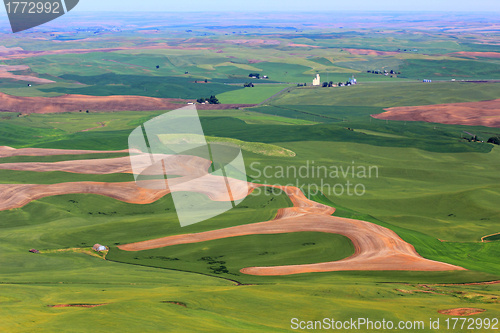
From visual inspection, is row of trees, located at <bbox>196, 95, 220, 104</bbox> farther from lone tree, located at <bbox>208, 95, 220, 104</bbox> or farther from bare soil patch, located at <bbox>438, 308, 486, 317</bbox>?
bare soil patch, located at <bbox>438, 308, 486, 317</bbox>

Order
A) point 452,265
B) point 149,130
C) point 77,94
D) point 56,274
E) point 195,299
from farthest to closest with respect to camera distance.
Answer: point 77,94, point 149,130, point 452,265, point 56,274, point 195,299

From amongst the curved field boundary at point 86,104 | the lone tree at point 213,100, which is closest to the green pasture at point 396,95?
the lone tree at point 213,100

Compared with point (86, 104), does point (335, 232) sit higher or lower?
lower

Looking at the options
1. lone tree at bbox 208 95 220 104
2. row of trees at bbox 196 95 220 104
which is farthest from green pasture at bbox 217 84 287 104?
row of trees at bbox 196 95 220 104

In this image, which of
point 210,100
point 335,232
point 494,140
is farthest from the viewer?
point 210,100

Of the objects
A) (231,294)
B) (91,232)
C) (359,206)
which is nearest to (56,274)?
(91,232)

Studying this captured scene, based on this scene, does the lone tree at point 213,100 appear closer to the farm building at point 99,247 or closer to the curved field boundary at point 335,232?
the curved field boundary at point 335,232

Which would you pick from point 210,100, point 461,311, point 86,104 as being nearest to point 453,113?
point 210,100

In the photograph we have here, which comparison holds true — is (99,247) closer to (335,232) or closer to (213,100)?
(335,232)

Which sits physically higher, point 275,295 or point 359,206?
point 275,295

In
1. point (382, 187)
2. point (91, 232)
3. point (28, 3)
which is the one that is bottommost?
point (382, 187)

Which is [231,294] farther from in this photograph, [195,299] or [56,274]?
[56,274]
